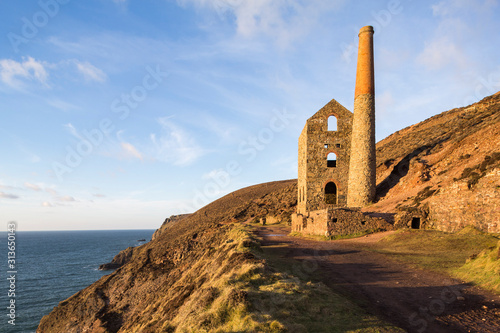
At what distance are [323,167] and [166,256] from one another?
71.8ft

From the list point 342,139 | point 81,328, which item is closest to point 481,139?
point 342,139

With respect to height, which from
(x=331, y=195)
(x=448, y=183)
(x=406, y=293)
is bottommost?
(x=406, y=293)

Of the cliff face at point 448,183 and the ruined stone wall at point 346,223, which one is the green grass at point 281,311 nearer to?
the ruined stone wall at point 346,223

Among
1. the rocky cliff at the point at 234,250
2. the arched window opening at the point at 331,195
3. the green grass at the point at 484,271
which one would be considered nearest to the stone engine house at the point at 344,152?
the arched window opening at the point at 331,195

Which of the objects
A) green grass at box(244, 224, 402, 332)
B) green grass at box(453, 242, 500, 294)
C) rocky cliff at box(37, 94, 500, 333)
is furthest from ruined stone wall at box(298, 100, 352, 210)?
green grass at box(244, 224, 402, 332)

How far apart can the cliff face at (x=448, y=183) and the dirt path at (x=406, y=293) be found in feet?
24.8

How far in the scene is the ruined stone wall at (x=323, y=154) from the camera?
3133 centimetres

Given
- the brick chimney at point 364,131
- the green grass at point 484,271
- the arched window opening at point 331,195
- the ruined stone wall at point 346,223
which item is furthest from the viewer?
the arched window opening at point 331,195

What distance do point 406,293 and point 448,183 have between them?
1737cm

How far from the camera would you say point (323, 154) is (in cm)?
3161

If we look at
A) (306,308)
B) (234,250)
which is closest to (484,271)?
(306,308)

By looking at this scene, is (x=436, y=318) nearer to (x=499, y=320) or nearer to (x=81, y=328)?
(x=499, y=320)

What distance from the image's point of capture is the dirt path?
22.3ft

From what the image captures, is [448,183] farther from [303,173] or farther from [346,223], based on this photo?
[303,173]
